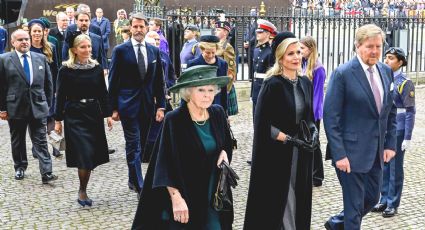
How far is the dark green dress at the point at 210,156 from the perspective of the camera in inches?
182

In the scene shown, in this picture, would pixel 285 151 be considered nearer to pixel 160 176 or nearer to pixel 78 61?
pixel 160 176

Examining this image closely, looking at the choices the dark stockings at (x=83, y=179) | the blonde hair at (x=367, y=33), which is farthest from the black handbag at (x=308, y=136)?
the dark stockings at (x=83, y=179)

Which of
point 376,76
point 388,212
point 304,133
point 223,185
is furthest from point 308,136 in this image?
point 388,212

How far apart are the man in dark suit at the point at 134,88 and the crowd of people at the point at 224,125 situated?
11mm

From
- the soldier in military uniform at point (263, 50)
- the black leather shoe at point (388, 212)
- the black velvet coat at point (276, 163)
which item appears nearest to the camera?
the black velvet coat at point (276, 163)

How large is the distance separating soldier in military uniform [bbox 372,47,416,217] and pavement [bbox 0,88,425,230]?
169 mm

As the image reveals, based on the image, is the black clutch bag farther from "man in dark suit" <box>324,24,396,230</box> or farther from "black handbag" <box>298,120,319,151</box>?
"man in dark suit" <box>324,24,396,230</box>

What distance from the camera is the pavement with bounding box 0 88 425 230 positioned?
264 inches

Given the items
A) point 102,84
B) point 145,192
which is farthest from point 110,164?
point 145,192

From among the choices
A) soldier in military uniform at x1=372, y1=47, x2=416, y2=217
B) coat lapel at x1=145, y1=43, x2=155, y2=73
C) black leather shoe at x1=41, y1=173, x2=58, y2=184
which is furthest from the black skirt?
soldier in military uniform at x1=372, y1=47, x2=416, y2=217

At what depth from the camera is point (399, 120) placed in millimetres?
6793

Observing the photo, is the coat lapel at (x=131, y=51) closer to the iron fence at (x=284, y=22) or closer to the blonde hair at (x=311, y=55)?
the blonde hair at (x=311, y=55)

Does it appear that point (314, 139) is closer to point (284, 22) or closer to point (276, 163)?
point (276, 163)

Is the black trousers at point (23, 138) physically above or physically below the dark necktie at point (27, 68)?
below
